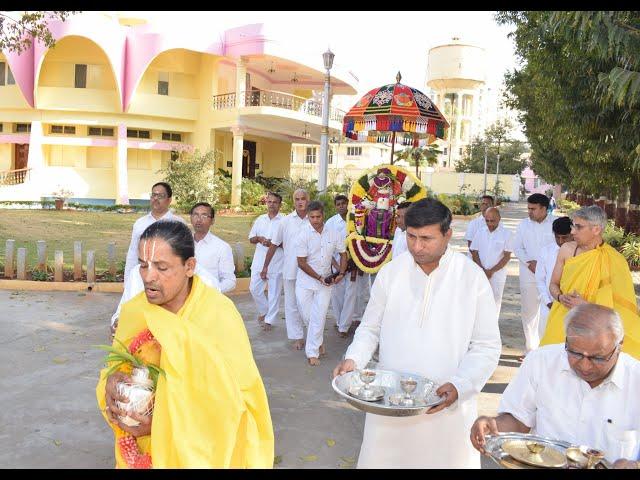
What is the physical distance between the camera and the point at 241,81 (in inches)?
1141

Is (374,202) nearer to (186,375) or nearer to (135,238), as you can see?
(135,238)

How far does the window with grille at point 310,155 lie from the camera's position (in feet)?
191

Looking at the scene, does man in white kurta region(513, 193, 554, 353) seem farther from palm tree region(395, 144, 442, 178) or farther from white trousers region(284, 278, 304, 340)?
palm tree region(395, 144, 442, 178)

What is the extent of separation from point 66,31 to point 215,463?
2785cm

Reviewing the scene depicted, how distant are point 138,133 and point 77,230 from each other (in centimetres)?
1192

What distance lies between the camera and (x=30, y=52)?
90.8ft

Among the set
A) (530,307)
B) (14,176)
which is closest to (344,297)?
(530,307)

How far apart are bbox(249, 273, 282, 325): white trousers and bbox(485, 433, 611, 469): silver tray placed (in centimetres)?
608

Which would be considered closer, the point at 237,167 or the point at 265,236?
the point at 265,236

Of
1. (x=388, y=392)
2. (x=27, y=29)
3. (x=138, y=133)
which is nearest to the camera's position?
(x=388, y=392)

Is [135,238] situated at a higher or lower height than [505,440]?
higher

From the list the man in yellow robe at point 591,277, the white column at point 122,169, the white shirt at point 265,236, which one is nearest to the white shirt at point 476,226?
the white shirt at point 265,236

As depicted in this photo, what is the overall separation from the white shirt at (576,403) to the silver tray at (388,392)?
0.36 meters

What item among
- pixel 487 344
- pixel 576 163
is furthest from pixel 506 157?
pixel 487 344
